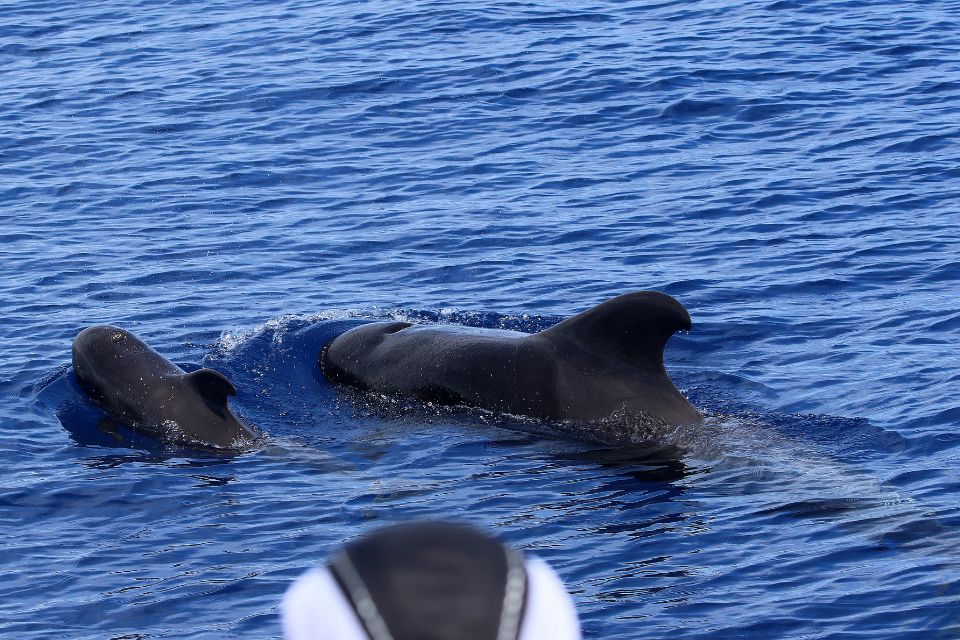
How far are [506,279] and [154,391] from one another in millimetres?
5597

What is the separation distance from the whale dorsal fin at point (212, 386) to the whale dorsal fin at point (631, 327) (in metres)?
2.93

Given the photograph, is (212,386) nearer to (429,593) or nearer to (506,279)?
(506,279)

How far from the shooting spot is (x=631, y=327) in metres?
12.2

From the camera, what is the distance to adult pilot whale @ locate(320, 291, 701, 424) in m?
12.2

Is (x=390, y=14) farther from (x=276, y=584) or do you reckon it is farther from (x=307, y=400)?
(x=276, y=584)

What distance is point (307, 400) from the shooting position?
14273mm

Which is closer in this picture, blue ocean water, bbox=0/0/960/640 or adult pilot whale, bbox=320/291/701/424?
blue ocean water, bbox=0/0/960/640

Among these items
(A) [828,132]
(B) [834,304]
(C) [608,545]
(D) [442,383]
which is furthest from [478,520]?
(A) [828,132]

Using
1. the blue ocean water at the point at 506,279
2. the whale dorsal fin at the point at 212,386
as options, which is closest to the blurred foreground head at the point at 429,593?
the blue ocean water at the point at 506,279

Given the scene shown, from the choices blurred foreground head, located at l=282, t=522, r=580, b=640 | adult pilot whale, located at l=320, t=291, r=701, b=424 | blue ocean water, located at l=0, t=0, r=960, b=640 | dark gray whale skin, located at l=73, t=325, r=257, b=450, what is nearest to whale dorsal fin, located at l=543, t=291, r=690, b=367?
adult pilot whale, located at l=320, t=291, r=701, b=424

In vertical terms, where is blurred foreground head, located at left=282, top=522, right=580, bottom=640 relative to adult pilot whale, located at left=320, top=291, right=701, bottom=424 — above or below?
above

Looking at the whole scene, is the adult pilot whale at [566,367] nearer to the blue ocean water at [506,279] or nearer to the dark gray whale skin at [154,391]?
the blue ocean water at [506,279]

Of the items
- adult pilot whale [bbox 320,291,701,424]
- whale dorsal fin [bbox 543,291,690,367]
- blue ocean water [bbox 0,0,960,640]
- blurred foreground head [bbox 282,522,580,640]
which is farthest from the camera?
adult pilot whale [bbox 320,291,701,424]

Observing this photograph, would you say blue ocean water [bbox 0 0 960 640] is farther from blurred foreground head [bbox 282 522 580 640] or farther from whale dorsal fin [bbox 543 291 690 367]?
blurred foreground head [bbox 282 522 580 640]
